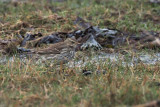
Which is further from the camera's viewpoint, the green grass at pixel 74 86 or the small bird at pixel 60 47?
the small bird at pixel 60 47

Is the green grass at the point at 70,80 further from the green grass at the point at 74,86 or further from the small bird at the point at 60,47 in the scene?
the small bird at the point at 60,47

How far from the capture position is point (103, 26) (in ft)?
25.0

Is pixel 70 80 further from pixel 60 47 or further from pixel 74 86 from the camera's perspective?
pixel 60 47

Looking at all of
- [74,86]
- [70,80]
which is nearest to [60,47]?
[70,80]

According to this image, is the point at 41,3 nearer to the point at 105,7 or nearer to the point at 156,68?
the point at 105,7

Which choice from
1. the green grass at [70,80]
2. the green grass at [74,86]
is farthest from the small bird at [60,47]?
the green grass at [74,86]

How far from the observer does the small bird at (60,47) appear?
5.99 meters

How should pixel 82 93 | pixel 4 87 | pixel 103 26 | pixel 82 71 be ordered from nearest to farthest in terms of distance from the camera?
pixel 82 93 < pixel 4 87 < pixel 82 71 < pixel 103 26

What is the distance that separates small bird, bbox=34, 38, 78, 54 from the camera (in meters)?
5.99

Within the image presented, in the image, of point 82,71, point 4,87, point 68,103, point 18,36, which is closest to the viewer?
point 68,103

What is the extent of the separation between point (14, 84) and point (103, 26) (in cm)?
393

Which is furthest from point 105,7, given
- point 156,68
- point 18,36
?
point 156,68

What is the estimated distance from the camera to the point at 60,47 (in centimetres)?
613

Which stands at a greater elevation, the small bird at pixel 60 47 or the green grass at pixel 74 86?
the green grass at pixel 74 86
